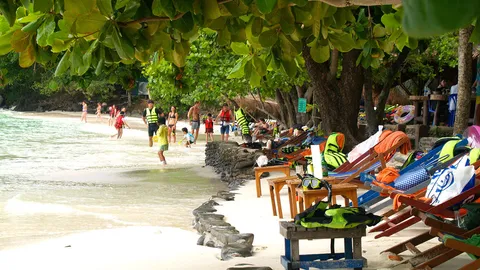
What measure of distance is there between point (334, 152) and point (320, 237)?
4735mm

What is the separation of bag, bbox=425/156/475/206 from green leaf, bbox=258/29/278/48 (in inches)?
74.7

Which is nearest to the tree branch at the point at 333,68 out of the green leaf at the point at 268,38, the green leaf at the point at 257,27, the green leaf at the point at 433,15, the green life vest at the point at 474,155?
the green life vest at the point at 474,155

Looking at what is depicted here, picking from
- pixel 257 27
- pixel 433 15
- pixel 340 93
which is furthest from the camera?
pixel 340 93

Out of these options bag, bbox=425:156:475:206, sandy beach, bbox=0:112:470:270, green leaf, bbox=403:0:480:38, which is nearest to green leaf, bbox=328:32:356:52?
bag, bbox=425:156:475:206

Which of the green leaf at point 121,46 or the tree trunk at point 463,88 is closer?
the green leaf at point 121,46

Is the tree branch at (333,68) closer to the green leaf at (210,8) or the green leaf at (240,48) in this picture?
the green leaf at (240,48)

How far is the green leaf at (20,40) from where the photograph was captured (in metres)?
3.23

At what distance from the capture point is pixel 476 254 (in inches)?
156

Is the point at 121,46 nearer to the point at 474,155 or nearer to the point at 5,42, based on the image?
the point at 5,42

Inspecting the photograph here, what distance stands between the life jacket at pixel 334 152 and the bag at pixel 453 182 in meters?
3.71

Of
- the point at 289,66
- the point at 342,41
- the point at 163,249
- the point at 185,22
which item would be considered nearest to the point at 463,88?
the point at 163,249

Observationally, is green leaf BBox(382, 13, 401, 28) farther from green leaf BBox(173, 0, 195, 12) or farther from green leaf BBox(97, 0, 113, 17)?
green leaf BBox(97, 0, 113, 17)

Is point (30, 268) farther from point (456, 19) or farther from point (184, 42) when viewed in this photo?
point (456, 19)

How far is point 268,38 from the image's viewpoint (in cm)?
361
